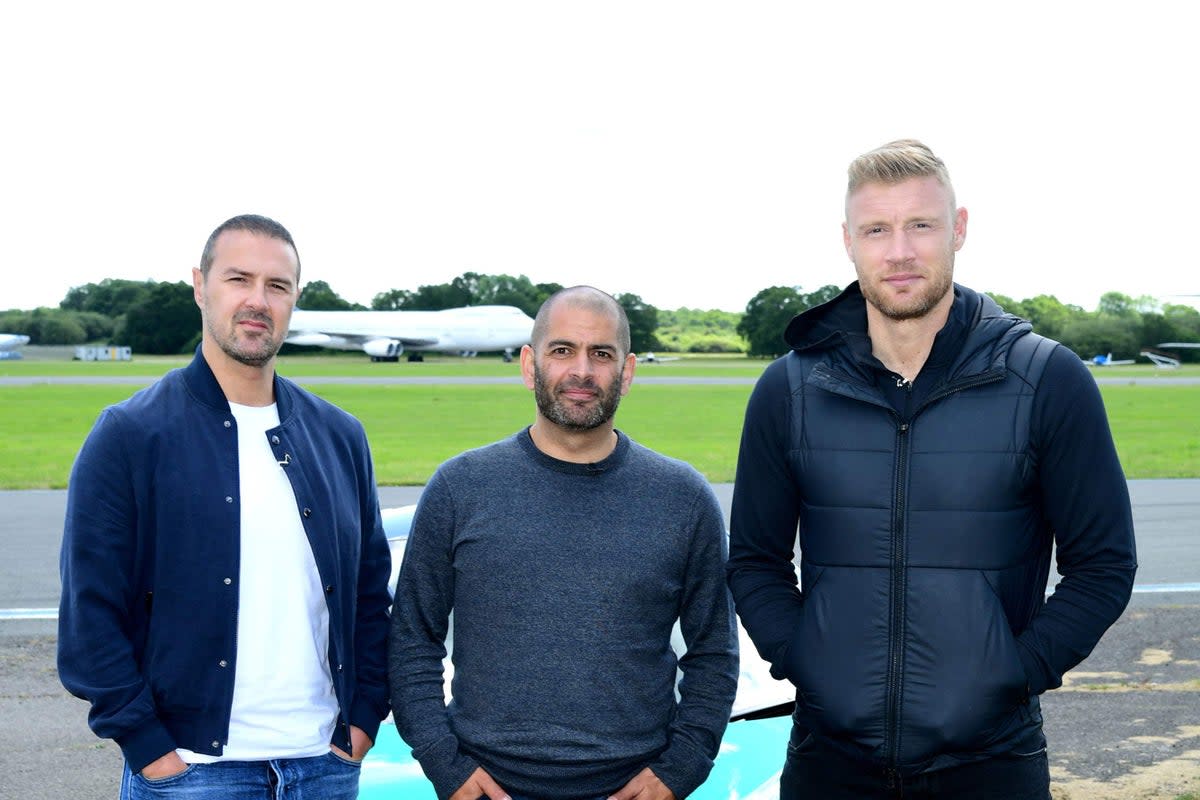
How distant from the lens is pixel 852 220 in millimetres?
2760

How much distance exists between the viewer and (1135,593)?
8.69 meters

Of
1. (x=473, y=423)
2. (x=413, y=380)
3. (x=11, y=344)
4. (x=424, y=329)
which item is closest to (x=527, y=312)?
(x=424, y=329)

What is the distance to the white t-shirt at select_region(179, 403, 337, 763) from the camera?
2.74 m

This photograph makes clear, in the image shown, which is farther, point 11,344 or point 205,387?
point 11,344

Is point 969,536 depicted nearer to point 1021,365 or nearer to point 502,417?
point 1021,365

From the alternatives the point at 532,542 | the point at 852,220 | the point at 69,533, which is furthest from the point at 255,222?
the point at 852,220

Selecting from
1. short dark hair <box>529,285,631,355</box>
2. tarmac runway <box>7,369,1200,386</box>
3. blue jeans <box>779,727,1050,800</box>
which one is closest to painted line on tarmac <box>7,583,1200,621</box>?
short dark hair <box>529,285,631,355</box>

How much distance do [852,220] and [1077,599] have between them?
971mm

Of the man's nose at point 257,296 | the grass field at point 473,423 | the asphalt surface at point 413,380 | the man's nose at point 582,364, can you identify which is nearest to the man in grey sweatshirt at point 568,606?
the man's nose at point 582,364

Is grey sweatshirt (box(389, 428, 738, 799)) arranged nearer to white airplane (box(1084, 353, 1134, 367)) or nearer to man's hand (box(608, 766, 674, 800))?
man's hand (box(608, 766, 674, 800))

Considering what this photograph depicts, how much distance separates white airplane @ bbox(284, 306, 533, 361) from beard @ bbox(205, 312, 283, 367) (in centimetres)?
9536

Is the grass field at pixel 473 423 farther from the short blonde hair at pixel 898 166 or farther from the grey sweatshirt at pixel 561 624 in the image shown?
the short blonde hair at pixel 898 166

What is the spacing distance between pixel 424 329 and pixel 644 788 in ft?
326

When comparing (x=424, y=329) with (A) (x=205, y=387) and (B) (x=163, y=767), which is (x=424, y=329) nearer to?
(A) (x=205, y=387)
